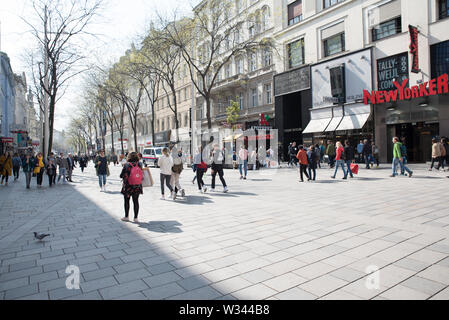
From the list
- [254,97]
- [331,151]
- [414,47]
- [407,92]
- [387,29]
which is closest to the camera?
[414,47]

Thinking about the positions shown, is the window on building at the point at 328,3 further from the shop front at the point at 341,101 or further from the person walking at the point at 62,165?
the person walking at the point at 62,165

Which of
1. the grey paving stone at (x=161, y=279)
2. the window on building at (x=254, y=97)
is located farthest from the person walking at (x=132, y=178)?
the window on building at (x=254, y=97)

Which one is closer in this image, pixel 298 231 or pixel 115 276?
pixel 115 276

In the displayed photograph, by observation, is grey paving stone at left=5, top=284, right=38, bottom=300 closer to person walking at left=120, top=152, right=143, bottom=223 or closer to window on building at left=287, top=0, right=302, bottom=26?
person walking at left=120, top=152, right=143, bottom=223

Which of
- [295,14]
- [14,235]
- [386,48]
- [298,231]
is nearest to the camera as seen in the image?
[298,231]

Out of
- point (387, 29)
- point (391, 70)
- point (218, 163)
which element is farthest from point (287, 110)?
point (218, 163)

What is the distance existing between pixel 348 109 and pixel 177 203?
18529 mm

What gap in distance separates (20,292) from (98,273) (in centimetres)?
83

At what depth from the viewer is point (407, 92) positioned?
19219 mm

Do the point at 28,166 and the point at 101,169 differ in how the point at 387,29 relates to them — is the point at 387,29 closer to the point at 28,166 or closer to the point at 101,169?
the point at 101,169

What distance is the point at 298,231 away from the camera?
5.61m

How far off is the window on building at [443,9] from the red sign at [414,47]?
1.40 m
